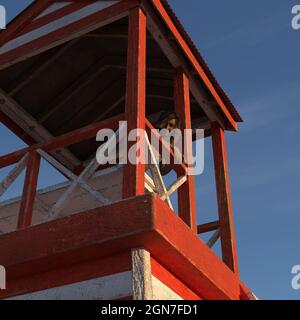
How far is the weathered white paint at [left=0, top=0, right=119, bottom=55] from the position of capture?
6.93m

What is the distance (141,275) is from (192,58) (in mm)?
3691

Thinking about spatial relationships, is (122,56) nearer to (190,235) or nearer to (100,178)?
(100,178)

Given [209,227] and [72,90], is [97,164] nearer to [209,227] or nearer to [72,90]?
[209,227]

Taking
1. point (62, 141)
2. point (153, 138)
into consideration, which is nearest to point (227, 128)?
point (153, 138)

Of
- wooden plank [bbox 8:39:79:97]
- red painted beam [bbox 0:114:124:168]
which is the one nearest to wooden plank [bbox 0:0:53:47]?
wooden plank [bbox 8:39:79:97]

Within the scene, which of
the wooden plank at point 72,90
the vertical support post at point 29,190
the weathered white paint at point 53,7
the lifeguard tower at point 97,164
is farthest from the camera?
the wooden plank at point 72,90

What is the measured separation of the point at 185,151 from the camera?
7.51m

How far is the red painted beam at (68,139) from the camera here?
618 cm

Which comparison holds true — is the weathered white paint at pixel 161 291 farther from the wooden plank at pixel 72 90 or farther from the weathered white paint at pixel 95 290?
the wooden plank at pixel 72 90

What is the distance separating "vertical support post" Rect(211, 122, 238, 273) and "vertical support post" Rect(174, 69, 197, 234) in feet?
3.51

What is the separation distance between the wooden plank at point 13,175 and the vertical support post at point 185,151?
1.89 m

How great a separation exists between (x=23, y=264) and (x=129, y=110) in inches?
71.3

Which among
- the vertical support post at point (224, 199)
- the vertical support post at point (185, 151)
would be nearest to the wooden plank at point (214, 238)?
the vertical support post at point (224, 199)
